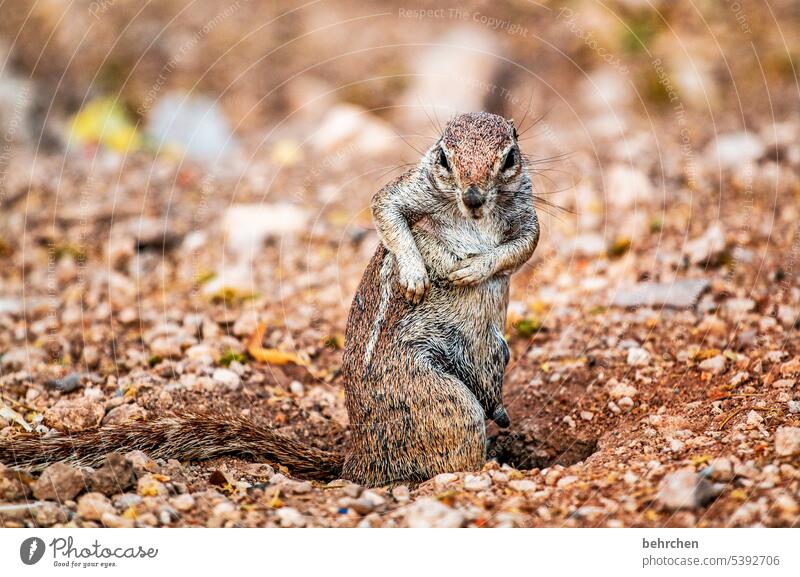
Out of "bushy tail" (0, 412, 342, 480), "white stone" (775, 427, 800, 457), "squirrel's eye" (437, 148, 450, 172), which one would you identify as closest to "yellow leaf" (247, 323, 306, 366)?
"bushy tail" (0, 412, 342, 480)

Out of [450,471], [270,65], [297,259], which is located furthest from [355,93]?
[450,471]

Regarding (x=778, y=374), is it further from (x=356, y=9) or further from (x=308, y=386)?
(x=356, y=9)

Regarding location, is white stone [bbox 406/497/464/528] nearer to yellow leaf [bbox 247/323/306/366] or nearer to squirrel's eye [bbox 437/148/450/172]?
squirrel's eye [bbox 437/148/450/172]

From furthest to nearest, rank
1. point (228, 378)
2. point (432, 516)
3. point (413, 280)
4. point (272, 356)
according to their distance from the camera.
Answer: point (272, 356) < point (228, 378) < point (413, 280) < point (432, 516)

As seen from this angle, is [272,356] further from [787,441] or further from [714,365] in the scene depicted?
[787,441]

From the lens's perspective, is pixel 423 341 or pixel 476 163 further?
pixel 423 341

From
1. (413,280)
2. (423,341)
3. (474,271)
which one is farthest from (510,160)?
(423,341)
